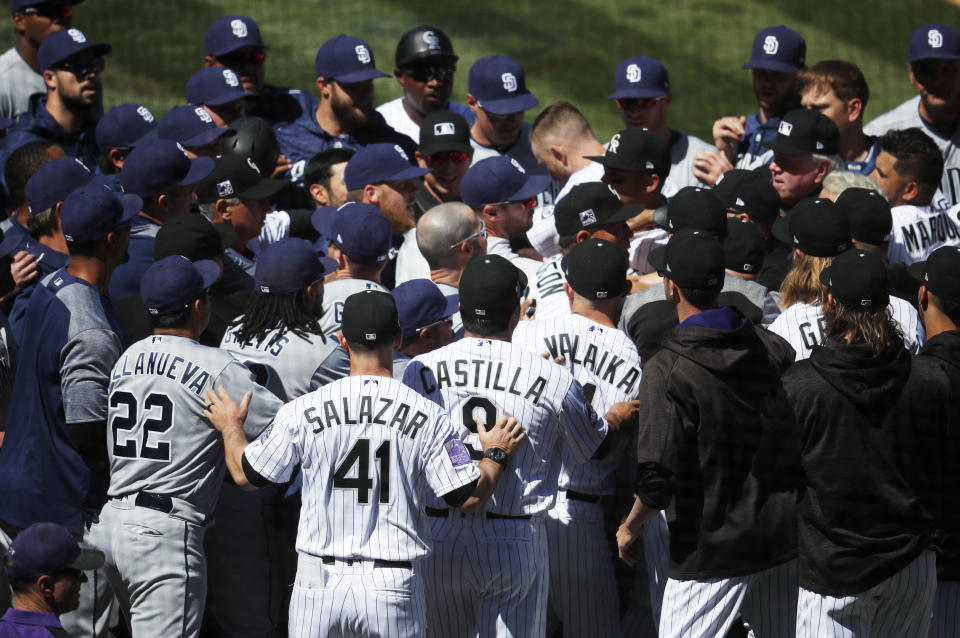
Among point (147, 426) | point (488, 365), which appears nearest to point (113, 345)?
point (147, 426)

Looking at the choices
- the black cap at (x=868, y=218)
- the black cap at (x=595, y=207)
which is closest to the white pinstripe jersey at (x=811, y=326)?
the black cap at (x=868, y=218)

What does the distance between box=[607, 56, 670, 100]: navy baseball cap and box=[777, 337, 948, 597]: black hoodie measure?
127 inches

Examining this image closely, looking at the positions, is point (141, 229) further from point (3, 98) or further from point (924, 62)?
point (924, 62)

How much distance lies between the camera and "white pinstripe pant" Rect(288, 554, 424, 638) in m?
3.68

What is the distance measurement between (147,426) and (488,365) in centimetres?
117


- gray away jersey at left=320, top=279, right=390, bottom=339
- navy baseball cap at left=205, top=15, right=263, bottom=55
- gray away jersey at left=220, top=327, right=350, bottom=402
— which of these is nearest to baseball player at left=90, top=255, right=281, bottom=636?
gray away jersey at left=220, top=327, right=350, bottom=402

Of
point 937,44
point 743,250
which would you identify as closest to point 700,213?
point 743,250

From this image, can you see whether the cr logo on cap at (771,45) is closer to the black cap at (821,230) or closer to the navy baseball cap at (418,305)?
the black cap at (821,230)

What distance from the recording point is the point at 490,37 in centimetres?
1263

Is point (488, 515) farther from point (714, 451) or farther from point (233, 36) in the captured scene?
point (233, 36)

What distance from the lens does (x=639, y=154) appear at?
5.30 m

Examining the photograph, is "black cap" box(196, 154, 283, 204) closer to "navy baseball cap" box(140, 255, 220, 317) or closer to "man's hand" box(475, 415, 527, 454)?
"navy baseball cap" box(140, 255, 220, 317)

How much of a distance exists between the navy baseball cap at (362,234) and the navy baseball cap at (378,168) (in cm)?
80

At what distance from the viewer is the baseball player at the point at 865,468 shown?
150 inches
